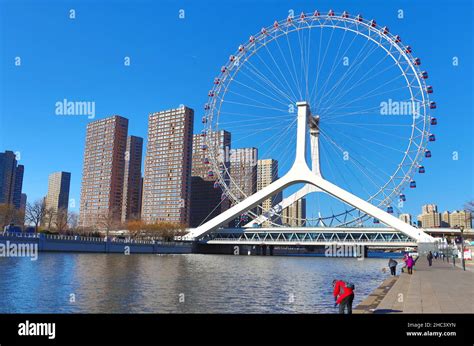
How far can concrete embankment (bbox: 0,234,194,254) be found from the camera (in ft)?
177

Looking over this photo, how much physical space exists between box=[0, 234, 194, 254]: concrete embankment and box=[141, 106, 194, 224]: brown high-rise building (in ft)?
120

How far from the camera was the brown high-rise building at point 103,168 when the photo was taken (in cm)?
12125

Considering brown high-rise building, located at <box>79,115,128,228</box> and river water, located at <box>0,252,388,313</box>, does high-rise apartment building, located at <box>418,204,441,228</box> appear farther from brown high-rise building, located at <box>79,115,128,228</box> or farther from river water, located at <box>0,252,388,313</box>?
river water, located at <box>0,252,388,313</box>

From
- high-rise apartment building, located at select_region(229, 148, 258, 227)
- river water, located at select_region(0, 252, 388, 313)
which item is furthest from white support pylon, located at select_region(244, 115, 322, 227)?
river water, located at select_region(0, 252, 388, 313)

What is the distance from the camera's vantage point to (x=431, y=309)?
12.6 m

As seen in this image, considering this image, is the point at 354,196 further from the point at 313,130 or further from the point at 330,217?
the point at 313,130

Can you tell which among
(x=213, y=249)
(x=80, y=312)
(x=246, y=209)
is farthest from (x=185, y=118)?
(x=80, y=312)

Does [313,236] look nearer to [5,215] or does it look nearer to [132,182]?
Result: [5,215]

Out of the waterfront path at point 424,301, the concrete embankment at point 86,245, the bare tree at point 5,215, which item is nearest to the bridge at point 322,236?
the concrete embankment at point 86,245

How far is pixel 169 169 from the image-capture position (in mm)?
122625

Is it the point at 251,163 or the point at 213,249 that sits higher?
the point at 251,163

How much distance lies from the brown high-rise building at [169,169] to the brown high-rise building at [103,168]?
7625 millimetres

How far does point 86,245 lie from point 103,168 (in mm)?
62606
